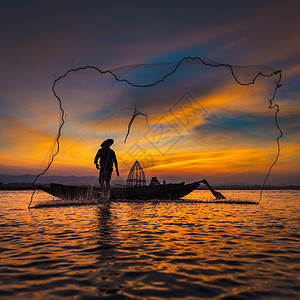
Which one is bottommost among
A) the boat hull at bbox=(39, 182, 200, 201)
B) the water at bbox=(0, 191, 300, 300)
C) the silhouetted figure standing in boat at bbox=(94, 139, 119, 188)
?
the water at bbox=(0, 191, 300, 300)

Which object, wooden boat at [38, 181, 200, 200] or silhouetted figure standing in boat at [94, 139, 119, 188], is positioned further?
wooden boat at [38, 181, 200, 200]

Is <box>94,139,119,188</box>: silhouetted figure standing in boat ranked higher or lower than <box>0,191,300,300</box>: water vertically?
higher

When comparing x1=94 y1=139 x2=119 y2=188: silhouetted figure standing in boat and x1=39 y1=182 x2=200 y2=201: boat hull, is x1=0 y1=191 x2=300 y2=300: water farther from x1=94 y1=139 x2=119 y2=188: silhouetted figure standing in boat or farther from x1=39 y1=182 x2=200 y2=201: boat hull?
x1=39 y1=182 x2=200 y2=201: boat hull

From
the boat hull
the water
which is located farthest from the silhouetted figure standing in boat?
the water

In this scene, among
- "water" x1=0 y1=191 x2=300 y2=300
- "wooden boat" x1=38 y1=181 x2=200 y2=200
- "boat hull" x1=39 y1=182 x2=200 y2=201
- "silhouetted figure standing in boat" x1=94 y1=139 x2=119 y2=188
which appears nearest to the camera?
"water" x1=0 y1=191 x2=300 y2=300

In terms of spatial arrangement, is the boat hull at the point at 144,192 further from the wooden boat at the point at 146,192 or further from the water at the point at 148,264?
the water at the point at 148,264

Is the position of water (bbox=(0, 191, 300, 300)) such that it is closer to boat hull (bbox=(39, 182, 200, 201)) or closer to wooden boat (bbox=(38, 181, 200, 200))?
boat hull (bbox=(39, 182, 200, 201))

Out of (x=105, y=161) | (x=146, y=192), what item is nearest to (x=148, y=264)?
(x=105, y=161)

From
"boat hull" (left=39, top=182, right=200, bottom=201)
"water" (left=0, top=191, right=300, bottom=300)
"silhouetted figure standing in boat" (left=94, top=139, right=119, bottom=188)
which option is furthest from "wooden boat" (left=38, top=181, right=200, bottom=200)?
"water" (left=0, top=191, right=300, bottom=300)

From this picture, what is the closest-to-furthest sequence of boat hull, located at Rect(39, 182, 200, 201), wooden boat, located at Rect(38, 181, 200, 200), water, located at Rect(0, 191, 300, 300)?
water, located at Rect(0, 191, 300, 300) < boat hull, located at Rect(39, 182, 200, 201) < wooden boat, located at Rect(38, 181, 200, 200)

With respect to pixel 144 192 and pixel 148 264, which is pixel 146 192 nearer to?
pixel 144 192

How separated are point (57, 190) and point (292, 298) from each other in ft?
59.5

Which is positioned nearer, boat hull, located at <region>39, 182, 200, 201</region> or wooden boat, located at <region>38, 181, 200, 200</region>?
boat hull, located at <region>39, 182, 200, 201</region>

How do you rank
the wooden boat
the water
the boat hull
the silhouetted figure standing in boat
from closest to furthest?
1. the water
2. the silhouetted figure standing in boat
3. the boat hull
4. the wooden boat
